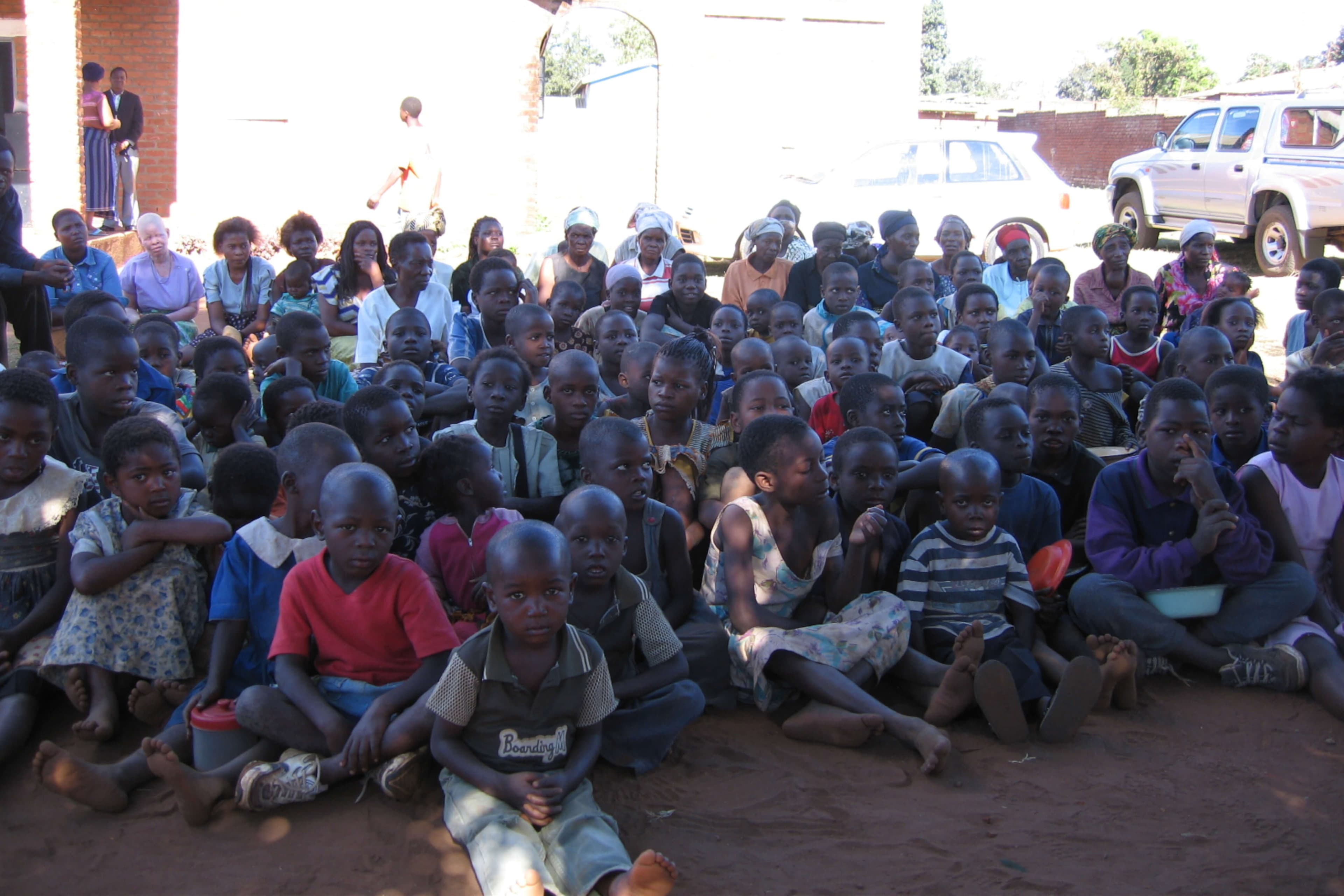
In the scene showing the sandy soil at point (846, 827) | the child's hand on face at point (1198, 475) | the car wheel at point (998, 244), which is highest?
the car wheel at point (998, 244)

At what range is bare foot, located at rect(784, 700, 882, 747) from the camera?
320cm

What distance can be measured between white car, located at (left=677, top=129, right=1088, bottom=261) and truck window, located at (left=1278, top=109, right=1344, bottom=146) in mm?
2776

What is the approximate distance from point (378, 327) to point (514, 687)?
12.2 ft

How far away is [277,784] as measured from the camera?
2838 mm

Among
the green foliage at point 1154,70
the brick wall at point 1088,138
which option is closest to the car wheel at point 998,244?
the brick wall at point 1088,138

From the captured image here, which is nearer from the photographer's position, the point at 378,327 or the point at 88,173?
the point at 378,327

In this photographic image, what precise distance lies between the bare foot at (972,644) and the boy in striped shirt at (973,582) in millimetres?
178

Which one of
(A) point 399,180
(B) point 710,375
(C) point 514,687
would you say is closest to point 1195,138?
(A) point 399,180

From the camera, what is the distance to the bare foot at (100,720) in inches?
124

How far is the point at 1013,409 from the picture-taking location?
3918mm

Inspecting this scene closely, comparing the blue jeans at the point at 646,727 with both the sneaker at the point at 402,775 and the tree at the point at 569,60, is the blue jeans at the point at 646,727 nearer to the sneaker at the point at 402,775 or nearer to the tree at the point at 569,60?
the sneaker at the point at 402,775

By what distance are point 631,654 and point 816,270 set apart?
15.9ft

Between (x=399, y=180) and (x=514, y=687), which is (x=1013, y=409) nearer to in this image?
(x=514, y=687)

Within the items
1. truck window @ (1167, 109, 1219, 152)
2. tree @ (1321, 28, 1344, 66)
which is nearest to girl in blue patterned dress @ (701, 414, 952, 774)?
truck window @ (1167, 109, 1219, 152)
